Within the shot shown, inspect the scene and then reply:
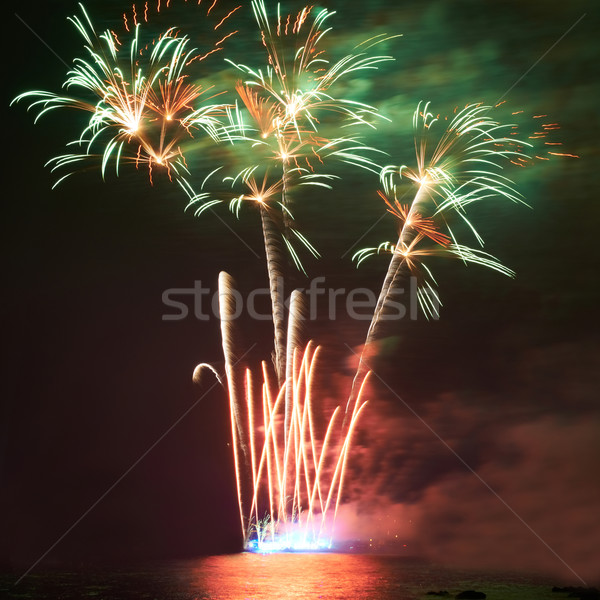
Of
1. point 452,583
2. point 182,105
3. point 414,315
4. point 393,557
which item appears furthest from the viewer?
point 393,557

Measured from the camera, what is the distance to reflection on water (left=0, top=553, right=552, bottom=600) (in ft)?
32.5

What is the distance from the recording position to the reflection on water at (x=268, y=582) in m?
9.91

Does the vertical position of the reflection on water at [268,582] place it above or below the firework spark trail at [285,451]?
below

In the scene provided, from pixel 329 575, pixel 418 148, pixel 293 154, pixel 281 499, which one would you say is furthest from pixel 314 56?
pixel 329 575

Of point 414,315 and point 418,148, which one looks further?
point 414,315

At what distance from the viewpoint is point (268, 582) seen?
1097cm

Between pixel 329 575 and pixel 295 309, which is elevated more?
pixel 295 309

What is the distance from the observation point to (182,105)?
11.1m

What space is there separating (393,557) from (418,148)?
10.9 m

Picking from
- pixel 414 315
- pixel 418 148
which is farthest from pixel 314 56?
pixel 414 315

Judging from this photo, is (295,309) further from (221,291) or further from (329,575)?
(329,575)

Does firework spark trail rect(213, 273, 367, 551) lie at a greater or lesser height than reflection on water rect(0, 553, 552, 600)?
greater

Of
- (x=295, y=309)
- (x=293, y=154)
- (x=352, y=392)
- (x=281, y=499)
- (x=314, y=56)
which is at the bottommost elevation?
(x=281, y=499)

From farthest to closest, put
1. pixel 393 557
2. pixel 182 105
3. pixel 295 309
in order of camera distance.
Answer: pixel 393 557 → pixel 295 309 → pixel 182 105
